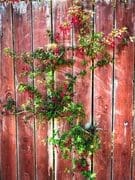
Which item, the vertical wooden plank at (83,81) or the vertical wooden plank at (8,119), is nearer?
the vertical wooden plank at (83,81)

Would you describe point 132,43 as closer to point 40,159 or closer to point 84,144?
point 84,144

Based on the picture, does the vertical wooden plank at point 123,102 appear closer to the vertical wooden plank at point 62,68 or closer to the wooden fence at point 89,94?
the wooden fence at point 89,94

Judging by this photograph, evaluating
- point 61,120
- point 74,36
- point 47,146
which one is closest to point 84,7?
point 74,36

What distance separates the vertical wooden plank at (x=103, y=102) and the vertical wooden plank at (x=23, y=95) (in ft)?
1.56

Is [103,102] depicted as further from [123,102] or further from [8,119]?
[8,119]

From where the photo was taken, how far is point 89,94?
2.81 metres

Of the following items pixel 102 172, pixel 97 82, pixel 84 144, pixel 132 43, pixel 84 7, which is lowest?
pixel 102 172

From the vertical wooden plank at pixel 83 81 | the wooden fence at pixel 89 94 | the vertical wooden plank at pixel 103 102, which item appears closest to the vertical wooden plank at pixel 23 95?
the wooden fence at pixel 89 94

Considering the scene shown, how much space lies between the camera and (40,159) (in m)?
3.02

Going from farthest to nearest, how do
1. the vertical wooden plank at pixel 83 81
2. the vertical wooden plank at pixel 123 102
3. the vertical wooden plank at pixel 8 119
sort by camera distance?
the vertical wooden plank at pixel 8 119 < the vertical wooden plank at pixel 83 81 < the vertical wooden plank at pixel 123 102

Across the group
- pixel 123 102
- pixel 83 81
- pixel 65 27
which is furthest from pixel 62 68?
pixel 123 102

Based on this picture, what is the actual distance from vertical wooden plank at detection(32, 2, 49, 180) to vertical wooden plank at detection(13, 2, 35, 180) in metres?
0.04

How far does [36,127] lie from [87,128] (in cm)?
37

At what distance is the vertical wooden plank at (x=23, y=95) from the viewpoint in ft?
9.27
